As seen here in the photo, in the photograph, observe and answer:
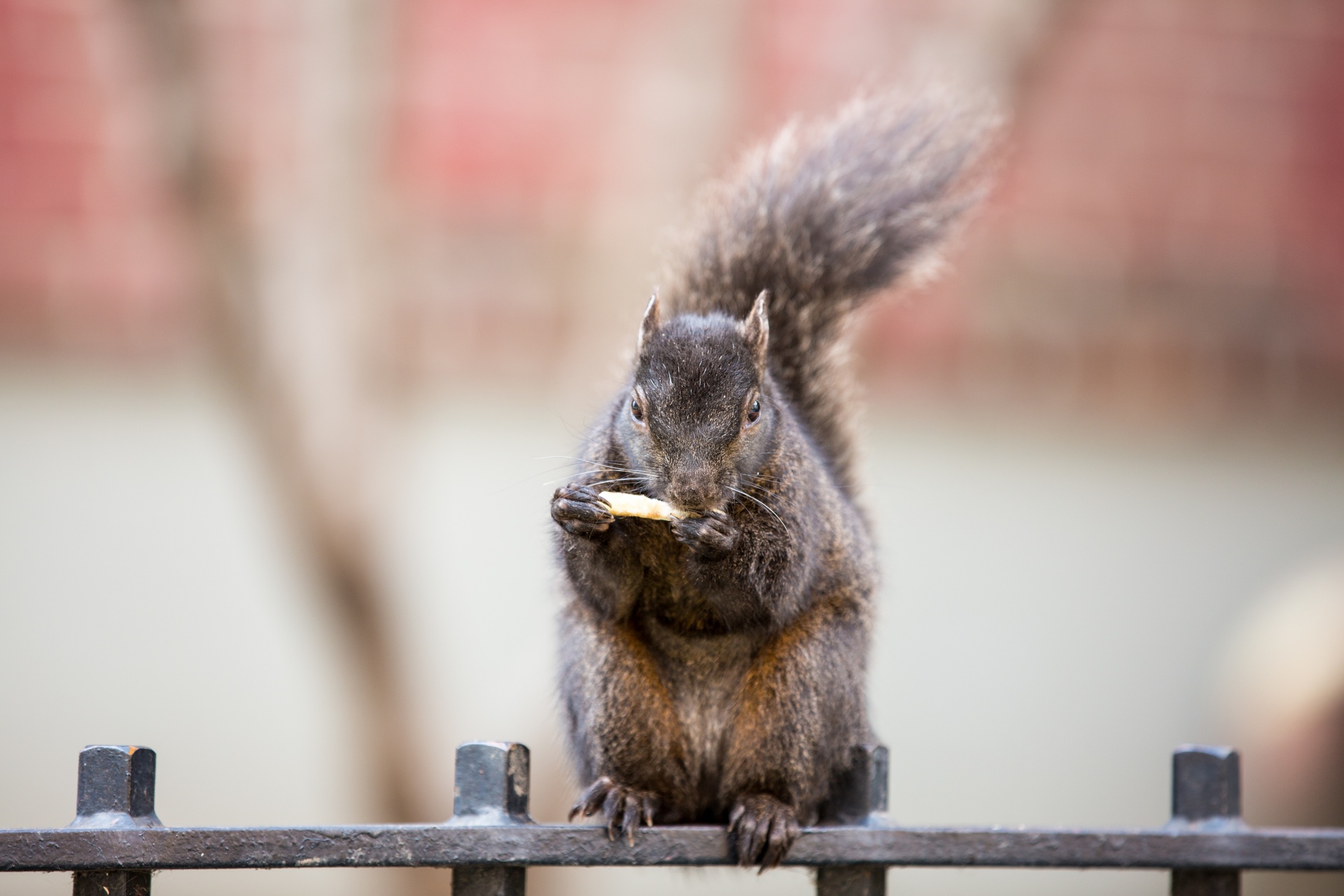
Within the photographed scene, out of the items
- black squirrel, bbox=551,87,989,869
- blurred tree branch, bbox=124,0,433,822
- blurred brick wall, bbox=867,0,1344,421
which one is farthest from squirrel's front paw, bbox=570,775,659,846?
blurred brick wall, bbox=867,0,1344,421

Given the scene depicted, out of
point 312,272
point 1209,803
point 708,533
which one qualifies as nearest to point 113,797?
point 708,533

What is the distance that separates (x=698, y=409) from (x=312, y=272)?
1303mm

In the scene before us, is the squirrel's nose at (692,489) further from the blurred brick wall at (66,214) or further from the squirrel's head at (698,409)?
the blurred brick wall at (66,214)

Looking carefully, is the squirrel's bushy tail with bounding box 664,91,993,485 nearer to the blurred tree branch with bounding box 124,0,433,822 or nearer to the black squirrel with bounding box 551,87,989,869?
the black squirrel with bounding box 551,87,989,869

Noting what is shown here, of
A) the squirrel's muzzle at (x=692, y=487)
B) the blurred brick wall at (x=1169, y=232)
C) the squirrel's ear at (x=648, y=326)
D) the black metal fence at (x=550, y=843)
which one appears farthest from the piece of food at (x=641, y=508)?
the blurred brick wall at (x=1169, y=232)

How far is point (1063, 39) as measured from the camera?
10.8 ft

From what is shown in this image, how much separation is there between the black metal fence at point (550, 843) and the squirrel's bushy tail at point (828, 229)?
0.77 metres

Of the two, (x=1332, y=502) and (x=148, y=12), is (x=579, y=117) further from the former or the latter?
(x=1332, y=502)

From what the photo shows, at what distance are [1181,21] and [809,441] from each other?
2896 mm

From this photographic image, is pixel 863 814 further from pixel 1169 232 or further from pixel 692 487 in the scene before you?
pixel 1169 232

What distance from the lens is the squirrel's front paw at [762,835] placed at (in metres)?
1.43

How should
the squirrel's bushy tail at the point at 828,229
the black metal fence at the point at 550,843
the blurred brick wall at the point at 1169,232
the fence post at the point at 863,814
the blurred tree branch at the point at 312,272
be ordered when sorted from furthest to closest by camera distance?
the blurred brick wall at the point at 1169,232, the blurred tree branch at the point at 312,272, the squirrel's bushy tail at the point at 828,229, the fence post at the point at 863,814, the black metal fence at the point at 550,843

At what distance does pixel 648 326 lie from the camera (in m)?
1.59

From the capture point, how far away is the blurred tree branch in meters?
2.42
